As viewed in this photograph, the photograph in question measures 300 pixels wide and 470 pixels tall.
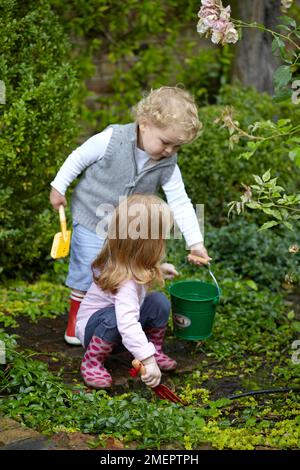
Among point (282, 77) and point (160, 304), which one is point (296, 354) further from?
point (282, 77)

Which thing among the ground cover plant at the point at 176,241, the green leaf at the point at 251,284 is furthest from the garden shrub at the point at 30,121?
the green leaf at the point at 251,284

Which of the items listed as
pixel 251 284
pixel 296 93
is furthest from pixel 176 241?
pixel 296 93

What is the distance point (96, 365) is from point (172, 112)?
1.20 metres

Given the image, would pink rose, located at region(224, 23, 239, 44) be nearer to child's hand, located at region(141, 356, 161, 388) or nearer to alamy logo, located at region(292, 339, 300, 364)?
child's hand, located at region(141, 356, 161, 388)

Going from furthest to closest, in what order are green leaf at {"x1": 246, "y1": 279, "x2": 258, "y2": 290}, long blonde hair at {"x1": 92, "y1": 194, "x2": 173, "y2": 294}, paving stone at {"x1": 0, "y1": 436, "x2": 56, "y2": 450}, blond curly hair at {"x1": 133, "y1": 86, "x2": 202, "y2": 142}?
green leaf at {"x1": 246, "y1": 279, "x2": 258, "y2": 290} < blond curly hair at {"x1": 133, "y1": 86, "x2": 202, "y2": 142} < long blonde hair at {"x1": 92, "y1": 194, "x2": 173, "y2": 294} < paving stone at {"x1": 0, "y1": 436, "x2": 56, "y2": 450}

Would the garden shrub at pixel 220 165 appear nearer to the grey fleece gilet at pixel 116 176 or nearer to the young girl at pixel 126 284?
the grey fleece gilet at pixel 116 176

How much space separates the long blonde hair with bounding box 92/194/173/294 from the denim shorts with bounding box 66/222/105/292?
45 cm

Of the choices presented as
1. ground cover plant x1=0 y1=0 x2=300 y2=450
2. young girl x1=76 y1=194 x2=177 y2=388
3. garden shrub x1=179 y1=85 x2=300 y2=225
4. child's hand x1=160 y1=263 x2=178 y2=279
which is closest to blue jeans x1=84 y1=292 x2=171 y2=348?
young girl x1=76 y1=194 x2=177 y2=388

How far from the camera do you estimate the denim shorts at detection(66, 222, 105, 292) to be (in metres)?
3.72

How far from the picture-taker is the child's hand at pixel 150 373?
3047 mm

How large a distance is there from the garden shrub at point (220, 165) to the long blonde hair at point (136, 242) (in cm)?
220

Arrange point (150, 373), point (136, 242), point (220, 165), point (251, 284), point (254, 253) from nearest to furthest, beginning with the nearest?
point (150, 373) → point (136, 242) → point (251, 284) → point (254, 253) → point (220, 165)

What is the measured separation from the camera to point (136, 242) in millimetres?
3170

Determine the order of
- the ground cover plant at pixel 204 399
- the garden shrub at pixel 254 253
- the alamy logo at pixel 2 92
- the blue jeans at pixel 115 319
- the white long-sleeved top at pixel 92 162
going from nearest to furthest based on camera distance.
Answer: the ground cover plant at pixel 204 399 → the blue jeans at pixel 115 319 → the white long-sleeved top at pixel 92 162 → the alamy logo at pixel 2 92 → the garden shrub at pixel 254 253
